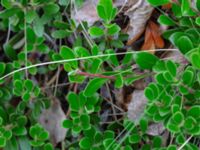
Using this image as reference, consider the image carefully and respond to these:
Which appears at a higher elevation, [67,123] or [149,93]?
[149,93]

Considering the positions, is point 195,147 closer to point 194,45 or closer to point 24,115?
point 194,45

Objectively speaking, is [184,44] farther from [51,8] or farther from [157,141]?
[51,8]

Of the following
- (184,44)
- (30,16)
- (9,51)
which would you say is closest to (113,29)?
(184,44)

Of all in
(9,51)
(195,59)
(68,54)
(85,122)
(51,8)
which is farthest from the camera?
(9,51)

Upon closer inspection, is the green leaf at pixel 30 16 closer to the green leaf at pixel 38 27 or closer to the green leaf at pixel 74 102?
the green leaf at pixel 38 27

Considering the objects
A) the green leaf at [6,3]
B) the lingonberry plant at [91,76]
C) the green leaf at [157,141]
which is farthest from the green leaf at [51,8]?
the green leaf at [157,141]

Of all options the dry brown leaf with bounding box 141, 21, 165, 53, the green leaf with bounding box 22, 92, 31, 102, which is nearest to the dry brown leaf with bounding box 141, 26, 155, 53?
the dry brown leaf with bounding box 141, 21, 165, 53
